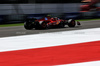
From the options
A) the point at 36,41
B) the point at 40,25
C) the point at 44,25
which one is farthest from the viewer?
the point at 44,25

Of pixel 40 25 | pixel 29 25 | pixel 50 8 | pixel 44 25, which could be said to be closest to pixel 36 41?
pixel 40 25

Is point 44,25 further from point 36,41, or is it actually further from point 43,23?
point 36,41

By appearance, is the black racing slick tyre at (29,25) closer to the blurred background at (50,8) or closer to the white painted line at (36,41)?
the white painted line at (36,41)

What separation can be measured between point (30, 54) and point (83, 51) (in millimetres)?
1528

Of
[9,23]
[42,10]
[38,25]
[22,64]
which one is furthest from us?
[42,10]

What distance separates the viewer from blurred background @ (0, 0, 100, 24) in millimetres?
20375

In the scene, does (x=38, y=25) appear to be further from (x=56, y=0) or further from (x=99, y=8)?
(x=99, y=8)

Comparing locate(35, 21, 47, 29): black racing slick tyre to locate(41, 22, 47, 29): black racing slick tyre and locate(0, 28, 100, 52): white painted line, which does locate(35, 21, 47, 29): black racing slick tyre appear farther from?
A: locate(0, 28, 100, 52): white painted line

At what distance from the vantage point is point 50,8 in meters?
24.8

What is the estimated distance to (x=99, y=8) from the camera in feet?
86.6

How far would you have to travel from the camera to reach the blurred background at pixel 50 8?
20375 millimetres

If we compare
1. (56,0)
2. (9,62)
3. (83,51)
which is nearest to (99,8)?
(56,0)

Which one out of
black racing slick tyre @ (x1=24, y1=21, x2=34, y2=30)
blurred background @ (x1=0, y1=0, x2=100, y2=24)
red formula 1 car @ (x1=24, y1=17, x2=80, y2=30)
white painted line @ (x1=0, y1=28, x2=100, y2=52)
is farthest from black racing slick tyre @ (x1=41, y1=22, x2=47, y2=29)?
blurred background @ (x1=0, y1=0, x2=100, y2=24)

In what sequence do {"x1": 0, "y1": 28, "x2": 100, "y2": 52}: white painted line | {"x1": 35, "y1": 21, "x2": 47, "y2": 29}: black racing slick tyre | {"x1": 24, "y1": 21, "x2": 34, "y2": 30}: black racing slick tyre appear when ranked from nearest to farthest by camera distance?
{"x1": 0, "y1": 28, "x2": 100, "y2": 52}: white painted line → {"x1": 35, "y1": 21, "x2": 47, "y2": 29}: black racing slick tyre → {"x1": 24, "y1": 21, "x2": 34, "y2": 30}: black racing slick tyre
